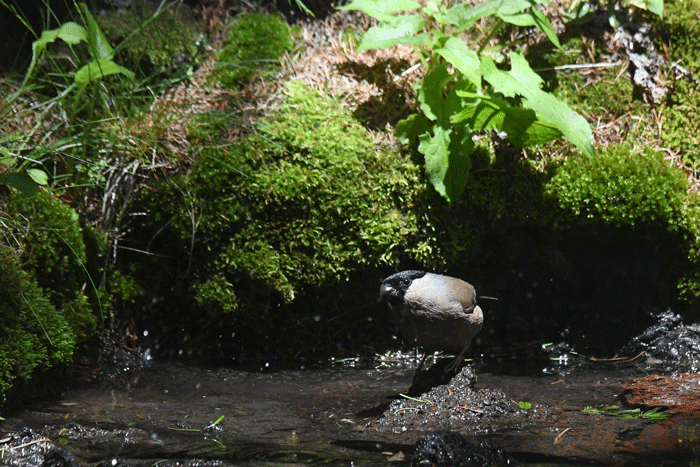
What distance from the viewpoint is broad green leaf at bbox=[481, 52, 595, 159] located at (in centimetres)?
405

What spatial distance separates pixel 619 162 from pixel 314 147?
222cm

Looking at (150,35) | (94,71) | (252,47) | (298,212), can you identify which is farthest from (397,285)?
(150,35)

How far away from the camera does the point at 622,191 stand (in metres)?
4.46

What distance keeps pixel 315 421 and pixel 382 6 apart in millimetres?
2918

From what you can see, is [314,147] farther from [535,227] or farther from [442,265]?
[535,227]

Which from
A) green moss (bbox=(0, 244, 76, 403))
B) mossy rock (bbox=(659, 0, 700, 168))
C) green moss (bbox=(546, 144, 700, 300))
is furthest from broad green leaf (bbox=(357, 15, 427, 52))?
green moss (bbox=(0, 244, 76, 403))

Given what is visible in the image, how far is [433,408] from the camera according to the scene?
11.3ft

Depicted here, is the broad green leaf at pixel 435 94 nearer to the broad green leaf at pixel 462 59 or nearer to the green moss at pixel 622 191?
the broad green leaf at pixel 462 59

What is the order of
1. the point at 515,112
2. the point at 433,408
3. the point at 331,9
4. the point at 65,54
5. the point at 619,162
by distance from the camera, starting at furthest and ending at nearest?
1. the point at 331,9
2. the point at 65,54
3. the point at 619,162
4. the point at 515,112
5. the point at 433,408

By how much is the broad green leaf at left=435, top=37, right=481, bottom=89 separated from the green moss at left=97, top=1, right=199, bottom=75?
251 centimetres

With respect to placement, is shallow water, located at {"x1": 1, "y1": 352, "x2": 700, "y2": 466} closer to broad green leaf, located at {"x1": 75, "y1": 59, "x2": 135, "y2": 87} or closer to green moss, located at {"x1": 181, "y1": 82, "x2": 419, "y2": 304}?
green moss, located at {"x1": 181, "y1": 82, "x2": 419, "y2": 304}

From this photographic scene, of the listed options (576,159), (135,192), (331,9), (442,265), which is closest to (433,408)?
(442,265)

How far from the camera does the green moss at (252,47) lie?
5441mm

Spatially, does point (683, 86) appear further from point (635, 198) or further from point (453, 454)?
point (453, 454)
